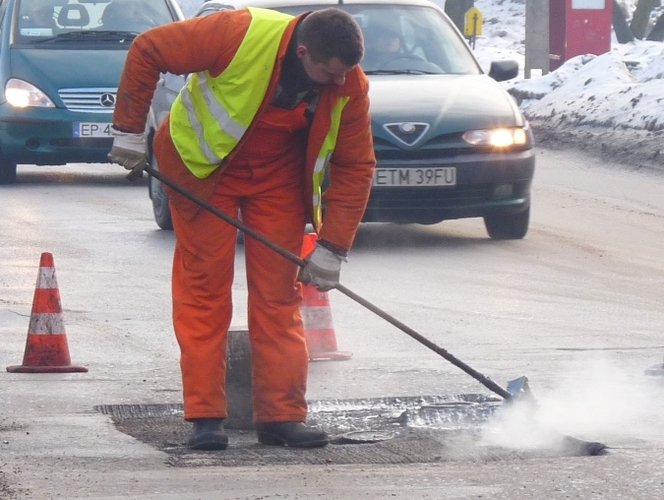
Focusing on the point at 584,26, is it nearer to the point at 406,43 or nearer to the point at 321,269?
the point at 406,43

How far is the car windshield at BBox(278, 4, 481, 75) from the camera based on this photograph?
11383 mm

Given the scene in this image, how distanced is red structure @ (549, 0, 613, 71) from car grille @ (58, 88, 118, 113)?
561 inches

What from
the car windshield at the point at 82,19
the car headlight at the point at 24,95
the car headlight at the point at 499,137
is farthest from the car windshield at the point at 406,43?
the car windshield at the point at 82,19

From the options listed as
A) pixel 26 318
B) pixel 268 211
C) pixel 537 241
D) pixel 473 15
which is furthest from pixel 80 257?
pixel 473 15

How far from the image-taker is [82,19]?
584 inches

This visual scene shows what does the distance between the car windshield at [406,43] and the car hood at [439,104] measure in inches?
9.9

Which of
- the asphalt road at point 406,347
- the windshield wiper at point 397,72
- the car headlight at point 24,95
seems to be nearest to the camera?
the asphalt road at point 406,347

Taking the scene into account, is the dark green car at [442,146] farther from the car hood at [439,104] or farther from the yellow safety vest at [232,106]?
the yellow safety vest at [232,106]

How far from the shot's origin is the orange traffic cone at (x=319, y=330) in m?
7.37

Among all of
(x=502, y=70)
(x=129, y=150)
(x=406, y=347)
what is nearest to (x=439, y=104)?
(x=502, y=70)

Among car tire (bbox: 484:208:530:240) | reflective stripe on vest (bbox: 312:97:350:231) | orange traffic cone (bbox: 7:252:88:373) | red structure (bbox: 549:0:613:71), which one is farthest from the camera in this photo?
red structure (bbox: 549:0:613:71)

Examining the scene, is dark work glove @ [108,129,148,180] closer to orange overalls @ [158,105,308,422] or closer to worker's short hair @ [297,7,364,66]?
orange overalls @ [158,105,308,422]

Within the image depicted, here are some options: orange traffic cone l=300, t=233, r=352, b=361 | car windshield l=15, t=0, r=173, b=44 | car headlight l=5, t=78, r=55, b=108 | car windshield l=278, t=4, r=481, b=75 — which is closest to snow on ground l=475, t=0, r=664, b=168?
car windshield l=278, t=4, r=481, b=75

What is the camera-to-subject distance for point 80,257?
10.3m
